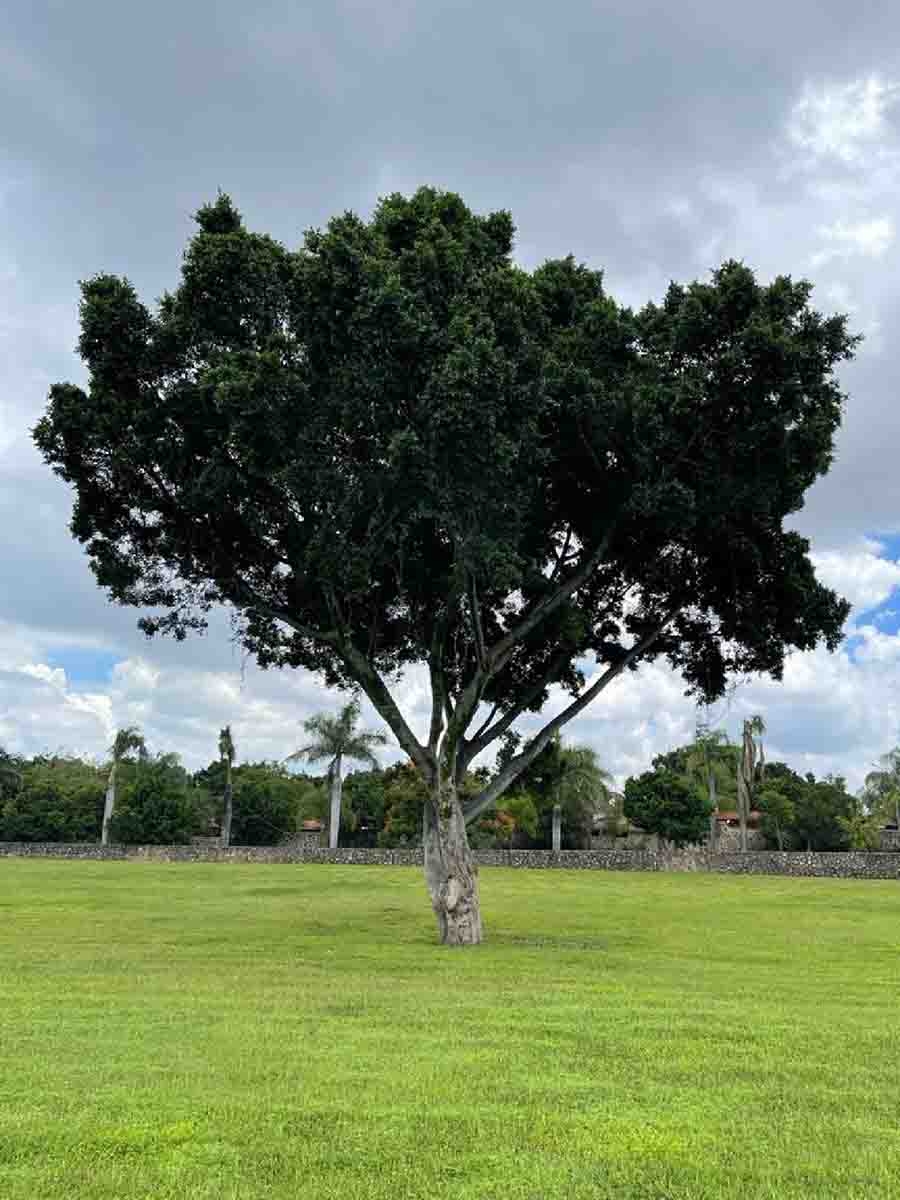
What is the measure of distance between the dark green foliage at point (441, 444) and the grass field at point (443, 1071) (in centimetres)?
652

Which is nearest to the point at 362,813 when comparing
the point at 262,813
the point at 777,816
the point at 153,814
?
the point at 262,813

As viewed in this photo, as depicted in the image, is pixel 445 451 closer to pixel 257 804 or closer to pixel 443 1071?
pixel 443 1071

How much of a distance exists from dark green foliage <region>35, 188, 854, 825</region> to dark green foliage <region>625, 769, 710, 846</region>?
169ft

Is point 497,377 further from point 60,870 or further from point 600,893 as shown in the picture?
point 60,870

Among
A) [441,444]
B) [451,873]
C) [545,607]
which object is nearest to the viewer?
[441,444]

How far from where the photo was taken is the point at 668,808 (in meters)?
71.8

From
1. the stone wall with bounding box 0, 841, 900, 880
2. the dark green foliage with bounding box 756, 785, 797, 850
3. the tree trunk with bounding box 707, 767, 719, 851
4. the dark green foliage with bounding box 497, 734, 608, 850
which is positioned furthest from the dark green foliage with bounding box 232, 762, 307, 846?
the dark green foliage with bounding box 756, 785, 797, 850

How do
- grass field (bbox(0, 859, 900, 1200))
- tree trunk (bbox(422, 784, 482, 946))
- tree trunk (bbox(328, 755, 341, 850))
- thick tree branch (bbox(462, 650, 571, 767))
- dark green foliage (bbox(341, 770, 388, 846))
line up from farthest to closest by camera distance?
1. dark green foliage (bbox(341, 770, 388, 846))
2. tree trunk (bbox(328, 755, 341, 850))
3. thick tree branch (bbox(462, 650, 571, 767))
4. tree trunk (bbox(422, 784, 482, 946))
5. grass field (bbox(0, 859, 900, 1200))

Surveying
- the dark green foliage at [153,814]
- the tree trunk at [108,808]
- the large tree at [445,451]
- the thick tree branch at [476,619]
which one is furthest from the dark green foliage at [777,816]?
the thick tree branch at [476,619]

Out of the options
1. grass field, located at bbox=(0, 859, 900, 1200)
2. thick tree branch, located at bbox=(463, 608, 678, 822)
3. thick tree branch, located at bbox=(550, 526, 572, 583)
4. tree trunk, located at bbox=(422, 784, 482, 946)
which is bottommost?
grass field, located at bbox=(0, 859, 900, 1200)

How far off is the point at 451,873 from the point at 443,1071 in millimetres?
12048

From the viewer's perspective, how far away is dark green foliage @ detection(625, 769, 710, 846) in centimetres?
7175

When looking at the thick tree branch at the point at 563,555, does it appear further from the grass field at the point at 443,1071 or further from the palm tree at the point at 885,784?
the palm tree at the point at 885,784

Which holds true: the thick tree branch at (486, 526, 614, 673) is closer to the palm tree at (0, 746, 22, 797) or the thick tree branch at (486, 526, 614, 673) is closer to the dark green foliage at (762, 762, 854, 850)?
the dark green foliage at (762, 762, 854, 850)
